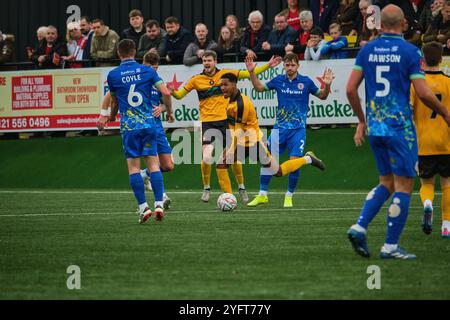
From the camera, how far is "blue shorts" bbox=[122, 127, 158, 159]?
1371cm

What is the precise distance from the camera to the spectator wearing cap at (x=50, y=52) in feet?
81.1

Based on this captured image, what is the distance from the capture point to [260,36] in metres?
22.9

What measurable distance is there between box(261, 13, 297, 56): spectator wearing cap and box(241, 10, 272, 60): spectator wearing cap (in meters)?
0.33

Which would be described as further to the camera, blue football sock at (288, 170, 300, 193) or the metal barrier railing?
the metal barrier railing

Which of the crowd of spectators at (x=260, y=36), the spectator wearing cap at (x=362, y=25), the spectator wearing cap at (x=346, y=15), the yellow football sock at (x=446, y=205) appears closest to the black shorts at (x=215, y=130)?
the crowd of spectators at (x=260, y=36)

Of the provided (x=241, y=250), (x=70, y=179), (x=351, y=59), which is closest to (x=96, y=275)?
(x=241, y=250)

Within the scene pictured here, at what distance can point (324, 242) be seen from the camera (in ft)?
36.0

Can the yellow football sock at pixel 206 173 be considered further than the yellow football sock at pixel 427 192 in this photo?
Yes

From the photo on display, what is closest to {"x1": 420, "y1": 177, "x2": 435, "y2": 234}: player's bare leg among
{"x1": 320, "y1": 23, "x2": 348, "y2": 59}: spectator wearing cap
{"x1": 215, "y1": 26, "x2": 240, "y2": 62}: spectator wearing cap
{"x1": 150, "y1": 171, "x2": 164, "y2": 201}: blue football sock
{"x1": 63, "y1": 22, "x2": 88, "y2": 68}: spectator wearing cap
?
{"x1": 150, "y1": 171, "x2": 164, "y2": 201}: blue football sock

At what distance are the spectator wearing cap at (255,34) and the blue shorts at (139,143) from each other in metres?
9.14

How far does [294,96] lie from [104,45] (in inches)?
339

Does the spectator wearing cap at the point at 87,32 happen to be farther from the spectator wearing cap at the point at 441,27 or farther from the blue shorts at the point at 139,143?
the blue shorts at the point at 139,143

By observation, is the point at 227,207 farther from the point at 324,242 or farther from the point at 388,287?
the point at 388,287

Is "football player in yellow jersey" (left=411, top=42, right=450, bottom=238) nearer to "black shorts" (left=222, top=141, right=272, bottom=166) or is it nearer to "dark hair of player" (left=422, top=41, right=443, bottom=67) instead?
"dark hair of player" (left=422, top=41, right=443, bottom=67)
